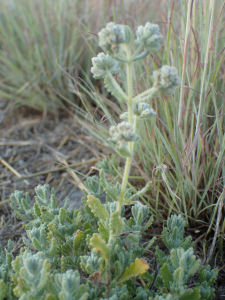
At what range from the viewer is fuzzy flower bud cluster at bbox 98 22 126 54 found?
712 millimetres

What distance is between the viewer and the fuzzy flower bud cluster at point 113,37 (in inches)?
28.0

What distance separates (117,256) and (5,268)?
1.37 feet

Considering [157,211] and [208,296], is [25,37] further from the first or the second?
[208,296]

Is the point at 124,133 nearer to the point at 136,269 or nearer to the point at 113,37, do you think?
the point at 113,37

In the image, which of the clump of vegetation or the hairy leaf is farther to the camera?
the hairy leaf

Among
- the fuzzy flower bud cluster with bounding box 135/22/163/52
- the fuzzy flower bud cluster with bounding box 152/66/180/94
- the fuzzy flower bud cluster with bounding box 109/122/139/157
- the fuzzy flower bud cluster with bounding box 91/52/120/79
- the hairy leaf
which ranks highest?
the fuzzy flower bud cluster with bounding box 135/22/163/52

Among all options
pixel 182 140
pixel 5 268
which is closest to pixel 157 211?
pixel 182 140

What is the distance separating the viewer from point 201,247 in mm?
1272

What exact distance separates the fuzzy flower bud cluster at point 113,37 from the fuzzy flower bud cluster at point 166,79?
0.13 m

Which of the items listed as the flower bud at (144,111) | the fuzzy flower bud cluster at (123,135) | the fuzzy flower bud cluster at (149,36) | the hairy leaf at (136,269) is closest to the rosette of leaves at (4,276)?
the hairy leaf at (136,269)

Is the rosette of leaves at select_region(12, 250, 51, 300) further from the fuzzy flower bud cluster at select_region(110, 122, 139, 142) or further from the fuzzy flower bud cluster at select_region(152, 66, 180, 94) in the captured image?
the fuzzy flower bud cluster at select_region(152, 66, 180, 94)

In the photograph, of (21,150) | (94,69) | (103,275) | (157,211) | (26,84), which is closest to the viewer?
(94,69)

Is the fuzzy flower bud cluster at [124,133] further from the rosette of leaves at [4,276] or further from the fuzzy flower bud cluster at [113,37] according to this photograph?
the rosette of leaves at [4,276]

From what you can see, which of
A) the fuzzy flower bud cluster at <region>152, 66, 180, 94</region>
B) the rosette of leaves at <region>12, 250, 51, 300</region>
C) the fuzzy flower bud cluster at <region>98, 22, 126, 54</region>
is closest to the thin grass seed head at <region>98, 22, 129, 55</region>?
the fuzzy flower bud cluster at <region>98, 22, 126, 54</region>
